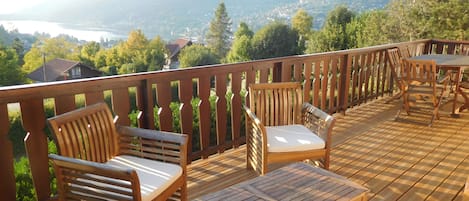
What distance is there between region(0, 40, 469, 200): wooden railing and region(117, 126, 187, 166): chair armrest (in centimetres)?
28

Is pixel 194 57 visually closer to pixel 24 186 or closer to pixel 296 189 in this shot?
pixel 24 186

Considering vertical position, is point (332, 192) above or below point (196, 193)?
above

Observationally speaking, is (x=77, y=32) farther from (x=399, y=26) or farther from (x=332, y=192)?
(x=332, y=192)

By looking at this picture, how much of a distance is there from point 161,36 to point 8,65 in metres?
18.3

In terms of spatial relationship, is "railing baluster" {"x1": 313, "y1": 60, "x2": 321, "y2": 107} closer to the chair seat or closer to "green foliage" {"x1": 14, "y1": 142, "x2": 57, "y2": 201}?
the chair seat

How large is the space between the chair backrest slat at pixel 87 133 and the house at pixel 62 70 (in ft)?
94.2

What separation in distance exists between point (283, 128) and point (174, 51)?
39189mm

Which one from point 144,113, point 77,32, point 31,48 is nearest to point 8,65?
point 31,48

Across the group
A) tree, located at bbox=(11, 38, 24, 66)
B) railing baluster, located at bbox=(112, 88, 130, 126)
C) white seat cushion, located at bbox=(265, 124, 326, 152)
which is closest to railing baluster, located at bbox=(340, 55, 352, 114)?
white seat cushion, located at bbox=(265, 124, 326, 152)

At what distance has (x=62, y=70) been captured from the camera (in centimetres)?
2991

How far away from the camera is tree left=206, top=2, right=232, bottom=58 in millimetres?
45656

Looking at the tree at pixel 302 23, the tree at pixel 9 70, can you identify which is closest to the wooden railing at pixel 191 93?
the tree at pixel 9 70

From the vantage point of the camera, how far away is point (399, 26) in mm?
20719

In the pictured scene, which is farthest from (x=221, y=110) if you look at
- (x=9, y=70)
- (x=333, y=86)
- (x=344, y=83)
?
(x=9, y=70)
